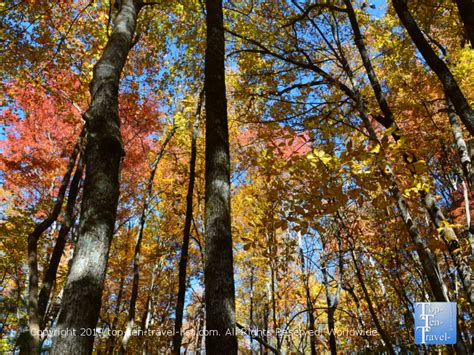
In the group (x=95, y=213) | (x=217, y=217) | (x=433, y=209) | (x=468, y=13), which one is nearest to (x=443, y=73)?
(x=468, y=13)

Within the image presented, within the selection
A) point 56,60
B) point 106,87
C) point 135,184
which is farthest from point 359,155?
point 135,184

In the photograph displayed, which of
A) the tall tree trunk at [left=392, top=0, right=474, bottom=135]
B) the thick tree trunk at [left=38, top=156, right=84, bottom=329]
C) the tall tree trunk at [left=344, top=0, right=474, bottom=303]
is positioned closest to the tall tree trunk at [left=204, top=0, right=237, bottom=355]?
the tall tree trunk at [left=392, top=0, right=474, bottom=135]

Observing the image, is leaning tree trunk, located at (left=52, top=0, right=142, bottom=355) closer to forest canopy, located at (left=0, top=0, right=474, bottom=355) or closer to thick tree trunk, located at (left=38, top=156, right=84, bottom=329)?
forest canopy, located at (left=0, top=0, right=474, bottom=355)

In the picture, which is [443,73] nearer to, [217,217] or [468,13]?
[468,13]

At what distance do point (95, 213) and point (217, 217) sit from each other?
0.95 m

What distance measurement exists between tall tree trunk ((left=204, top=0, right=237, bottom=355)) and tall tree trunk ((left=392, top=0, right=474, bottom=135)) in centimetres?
220

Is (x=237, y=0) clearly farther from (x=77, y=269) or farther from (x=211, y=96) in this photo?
(x=77, y=269)

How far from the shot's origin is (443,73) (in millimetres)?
3068

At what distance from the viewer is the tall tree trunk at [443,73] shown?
275 cm

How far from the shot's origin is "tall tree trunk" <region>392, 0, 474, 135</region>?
2.75 meters

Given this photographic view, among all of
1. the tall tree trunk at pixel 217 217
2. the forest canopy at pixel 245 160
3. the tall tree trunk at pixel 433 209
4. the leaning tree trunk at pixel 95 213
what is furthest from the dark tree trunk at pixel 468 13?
the leaning tree trunk at pixel 95 213

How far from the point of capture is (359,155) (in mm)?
2854

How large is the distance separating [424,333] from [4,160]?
1611 cm

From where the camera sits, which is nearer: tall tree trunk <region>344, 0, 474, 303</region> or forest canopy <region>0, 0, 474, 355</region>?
forest canopy <region>0, 0, 474, 355</region>
